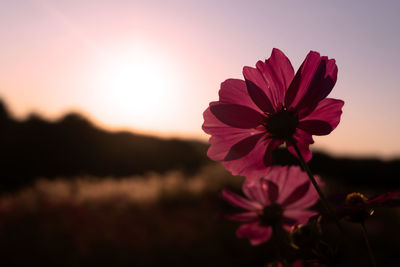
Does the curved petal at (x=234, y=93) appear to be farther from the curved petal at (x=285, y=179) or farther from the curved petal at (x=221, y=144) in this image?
the curved petal at (x=285, y=179)

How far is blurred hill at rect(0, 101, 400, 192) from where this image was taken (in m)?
8.48

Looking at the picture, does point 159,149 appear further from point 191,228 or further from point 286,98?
point 286,98

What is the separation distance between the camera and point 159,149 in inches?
400

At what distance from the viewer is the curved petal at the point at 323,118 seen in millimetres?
312

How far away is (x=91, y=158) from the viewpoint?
9234 millimetres

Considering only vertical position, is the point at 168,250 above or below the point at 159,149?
below

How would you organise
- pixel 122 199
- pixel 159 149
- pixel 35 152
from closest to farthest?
1. pixel 122 199
2. pixel 35 152
3. pixel 159 149

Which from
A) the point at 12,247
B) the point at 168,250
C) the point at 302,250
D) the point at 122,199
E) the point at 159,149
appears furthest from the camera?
the point at 159,149

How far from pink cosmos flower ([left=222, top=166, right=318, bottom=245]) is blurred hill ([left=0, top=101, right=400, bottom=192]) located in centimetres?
752

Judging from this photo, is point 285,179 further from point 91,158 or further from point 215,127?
point 91,158

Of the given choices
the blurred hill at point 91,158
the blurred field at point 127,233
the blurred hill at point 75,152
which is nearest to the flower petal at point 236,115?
the blurred field at point 127,233

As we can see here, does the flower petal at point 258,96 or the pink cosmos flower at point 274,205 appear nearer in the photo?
the flower petal at point 258,96

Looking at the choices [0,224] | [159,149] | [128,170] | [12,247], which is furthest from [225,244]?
[159,149]

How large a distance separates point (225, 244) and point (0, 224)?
2.36 metres
